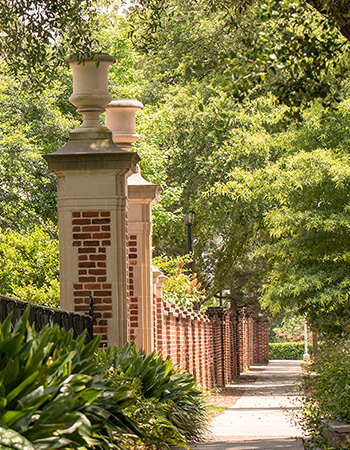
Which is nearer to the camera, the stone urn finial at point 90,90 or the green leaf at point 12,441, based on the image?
the green leaf at point 12,441

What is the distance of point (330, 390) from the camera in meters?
9.33

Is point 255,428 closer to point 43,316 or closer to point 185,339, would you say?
point 185,339

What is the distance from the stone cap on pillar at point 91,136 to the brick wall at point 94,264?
1.94 ft

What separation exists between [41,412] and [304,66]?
18.6ft

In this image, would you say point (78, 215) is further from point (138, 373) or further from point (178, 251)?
point (178, 251)

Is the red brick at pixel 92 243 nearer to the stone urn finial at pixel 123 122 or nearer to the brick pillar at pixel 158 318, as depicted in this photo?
the stone urn finial at pixel 123 122

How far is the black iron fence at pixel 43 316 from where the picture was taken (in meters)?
6.85

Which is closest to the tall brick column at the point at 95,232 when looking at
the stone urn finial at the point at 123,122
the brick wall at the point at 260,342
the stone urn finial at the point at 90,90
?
the stone urn finial at the point at 90,90

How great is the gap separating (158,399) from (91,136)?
3.39 metres

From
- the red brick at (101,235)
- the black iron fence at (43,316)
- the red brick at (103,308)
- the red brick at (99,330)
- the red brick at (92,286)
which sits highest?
the red brick at (101,235)

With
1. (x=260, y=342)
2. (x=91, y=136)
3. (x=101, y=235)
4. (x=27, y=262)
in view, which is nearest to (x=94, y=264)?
(x=101, y=235)

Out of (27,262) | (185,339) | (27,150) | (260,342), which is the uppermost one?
(27,150)

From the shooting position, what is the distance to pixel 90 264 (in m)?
10.0

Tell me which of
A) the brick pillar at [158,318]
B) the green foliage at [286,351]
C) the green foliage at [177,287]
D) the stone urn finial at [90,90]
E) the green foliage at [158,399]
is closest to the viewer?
the green foliage at [158,399]
